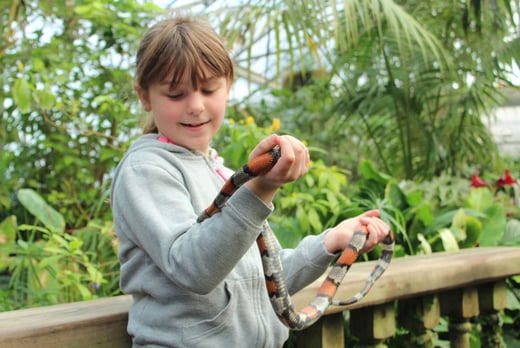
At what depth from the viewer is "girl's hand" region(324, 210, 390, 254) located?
155 cm

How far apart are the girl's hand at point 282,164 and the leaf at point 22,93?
101 inches

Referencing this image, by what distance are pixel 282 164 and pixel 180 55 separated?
1.34ft

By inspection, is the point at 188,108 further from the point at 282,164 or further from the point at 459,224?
the point at 459,224

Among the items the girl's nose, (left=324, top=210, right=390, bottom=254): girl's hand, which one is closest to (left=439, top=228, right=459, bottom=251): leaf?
(left=324, top=210, right=390, bottom=254): girl's hand

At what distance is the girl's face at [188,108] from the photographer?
4.63ft

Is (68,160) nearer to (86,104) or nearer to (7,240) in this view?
(86,104)

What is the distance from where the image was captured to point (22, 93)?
11.2 ft

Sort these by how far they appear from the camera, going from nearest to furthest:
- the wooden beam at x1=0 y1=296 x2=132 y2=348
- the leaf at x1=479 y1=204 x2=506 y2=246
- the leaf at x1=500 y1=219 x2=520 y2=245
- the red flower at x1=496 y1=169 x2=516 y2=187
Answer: the wooden beam at x1=0 y1=296 x2=132 y2=348 < the leaf at x1=479 y1=204 x2=506 y2=246 < the leaf at x1=500 y1=219 x2=520 y2=245 < the red flower at x1=496 y1=169 x2=516 y2=187

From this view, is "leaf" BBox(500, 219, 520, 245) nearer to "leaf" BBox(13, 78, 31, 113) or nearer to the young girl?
the young girl

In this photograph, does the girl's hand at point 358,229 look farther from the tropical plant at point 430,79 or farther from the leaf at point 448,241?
the tropical plant at point 430,79

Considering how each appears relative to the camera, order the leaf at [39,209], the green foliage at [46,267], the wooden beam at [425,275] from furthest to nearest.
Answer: the leaf at [39,209] < the green foliage at [46,267] < the wooden beam at [425,275]

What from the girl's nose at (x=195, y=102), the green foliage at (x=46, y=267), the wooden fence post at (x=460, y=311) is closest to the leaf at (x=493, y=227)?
the wooden fence post at (x=460, y=311)

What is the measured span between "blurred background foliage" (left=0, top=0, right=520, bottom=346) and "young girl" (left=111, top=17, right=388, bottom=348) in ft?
4.11

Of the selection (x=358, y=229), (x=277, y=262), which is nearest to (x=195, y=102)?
(x=277, y=262)
